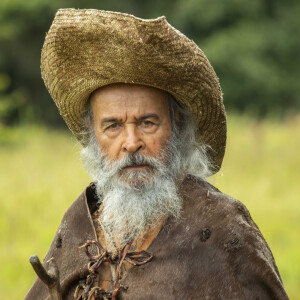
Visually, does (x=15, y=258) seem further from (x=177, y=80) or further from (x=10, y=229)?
(x=177, y=80)

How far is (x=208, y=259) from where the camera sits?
134 inches

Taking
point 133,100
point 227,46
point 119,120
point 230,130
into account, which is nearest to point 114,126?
point 119,120

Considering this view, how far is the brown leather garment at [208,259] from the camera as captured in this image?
3.38 m

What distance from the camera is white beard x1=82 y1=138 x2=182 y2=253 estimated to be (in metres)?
3.65

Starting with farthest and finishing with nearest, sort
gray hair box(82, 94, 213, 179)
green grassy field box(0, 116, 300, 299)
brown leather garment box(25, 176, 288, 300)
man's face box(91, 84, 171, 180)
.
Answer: green grassy field box(0, 116, 300, 299), gray hair box(82, 94, 213, 179), man's face box(91, 84, 171, 180), brown leather garment box(25, 176, 288, 300)

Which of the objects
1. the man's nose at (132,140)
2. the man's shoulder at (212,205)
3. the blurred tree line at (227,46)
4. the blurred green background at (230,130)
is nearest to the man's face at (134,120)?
the man's nose at (132,140)

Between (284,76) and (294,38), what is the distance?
126cm

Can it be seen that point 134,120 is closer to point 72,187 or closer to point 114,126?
point 114,126

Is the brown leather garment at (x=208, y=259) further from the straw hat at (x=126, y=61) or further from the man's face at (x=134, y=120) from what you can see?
the straw hat at (x=126, y=61)

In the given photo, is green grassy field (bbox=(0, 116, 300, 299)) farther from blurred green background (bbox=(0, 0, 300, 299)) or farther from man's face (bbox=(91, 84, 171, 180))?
man's face (bbox=(91, 84, 171, 180))

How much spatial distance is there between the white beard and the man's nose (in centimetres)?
4

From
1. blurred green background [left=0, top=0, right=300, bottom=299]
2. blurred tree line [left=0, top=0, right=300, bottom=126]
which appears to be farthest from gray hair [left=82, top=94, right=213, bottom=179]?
blurred tree line [left=0, top=0, right=300, bottom=126]

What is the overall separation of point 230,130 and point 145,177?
1030cm

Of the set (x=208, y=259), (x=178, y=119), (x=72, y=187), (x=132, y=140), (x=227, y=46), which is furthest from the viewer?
(x=227, y=46)
